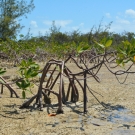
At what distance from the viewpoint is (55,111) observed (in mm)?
2734

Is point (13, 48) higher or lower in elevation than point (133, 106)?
higher

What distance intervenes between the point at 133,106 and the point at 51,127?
1163 millimetres

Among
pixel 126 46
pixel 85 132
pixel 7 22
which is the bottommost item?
pixel 85 132

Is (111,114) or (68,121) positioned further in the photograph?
(111,114)

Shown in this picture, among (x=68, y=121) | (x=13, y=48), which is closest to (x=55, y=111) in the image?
(x=68, y=121)

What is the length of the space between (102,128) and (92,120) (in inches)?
8.8

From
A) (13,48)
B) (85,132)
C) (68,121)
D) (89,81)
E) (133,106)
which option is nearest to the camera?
(85,132)

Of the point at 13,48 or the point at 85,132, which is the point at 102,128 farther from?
the point at 13,48

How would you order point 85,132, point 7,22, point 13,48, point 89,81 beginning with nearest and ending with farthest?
point 85,132 → point 89,81 → point 13,48 → point 7,22

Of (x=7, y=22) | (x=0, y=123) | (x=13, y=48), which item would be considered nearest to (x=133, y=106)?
(x=0, y=123)

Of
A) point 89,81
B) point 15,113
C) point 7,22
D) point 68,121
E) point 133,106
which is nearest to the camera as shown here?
point 68,121

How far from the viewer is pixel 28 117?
2518mm

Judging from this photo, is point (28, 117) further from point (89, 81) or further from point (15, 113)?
point (89, 81)

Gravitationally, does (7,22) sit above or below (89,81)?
above
